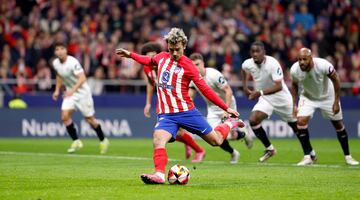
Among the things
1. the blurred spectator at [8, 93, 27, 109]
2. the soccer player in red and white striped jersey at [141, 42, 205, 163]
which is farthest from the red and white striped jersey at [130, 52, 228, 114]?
the blurred spectator at [8, 93, 27, 109]

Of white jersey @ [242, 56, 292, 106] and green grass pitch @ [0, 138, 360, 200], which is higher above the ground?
white jersey @ [242, 56, 292, 106]

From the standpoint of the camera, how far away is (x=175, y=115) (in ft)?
41.8

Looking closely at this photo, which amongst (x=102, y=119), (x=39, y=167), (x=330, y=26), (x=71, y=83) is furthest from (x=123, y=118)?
(x=39, y=167)

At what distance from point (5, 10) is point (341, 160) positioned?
50.0ft

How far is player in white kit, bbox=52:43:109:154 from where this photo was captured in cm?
2108

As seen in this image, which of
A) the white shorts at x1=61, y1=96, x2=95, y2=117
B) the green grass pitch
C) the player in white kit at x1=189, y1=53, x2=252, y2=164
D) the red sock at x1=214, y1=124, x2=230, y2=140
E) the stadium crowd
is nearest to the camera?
the green grass pitch

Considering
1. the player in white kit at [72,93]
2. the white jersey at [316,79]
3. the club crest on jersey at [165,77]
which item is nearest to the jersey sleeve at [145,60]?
the club crest on jersey at [165,77]

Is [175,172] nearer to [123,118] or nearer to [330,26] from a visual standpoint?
[123,118]

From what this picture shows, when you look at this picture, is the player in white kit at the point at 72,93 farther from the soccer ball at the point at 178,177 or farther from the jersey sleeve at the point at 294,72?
the soccer ball at the point at 178,177

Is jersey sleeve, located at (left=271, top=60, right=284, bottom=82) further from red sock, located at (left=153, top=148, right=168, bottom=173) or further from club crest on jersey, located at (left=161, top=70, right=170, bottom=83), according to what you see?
red sock, located at (left=153, top=148, right=168, bottom=173)

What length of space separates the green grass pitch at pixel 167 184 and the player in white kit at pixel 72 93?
432mm

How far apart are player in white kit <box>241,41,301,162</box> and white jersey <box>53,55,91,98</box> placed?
4.71 m

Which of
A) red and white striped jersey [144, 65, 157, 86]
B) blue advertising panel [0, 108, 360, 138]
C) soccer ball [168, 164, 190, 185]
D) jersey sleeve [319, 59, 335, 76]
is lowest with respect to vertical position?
blue advertising panel [0, 108, 360, 138]

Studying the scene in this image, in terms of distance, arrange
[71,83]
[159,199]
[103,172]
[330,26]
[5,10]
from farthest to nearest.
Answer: [330,26] < [5,10] < [71,83] < [103,172] < [159,199]
